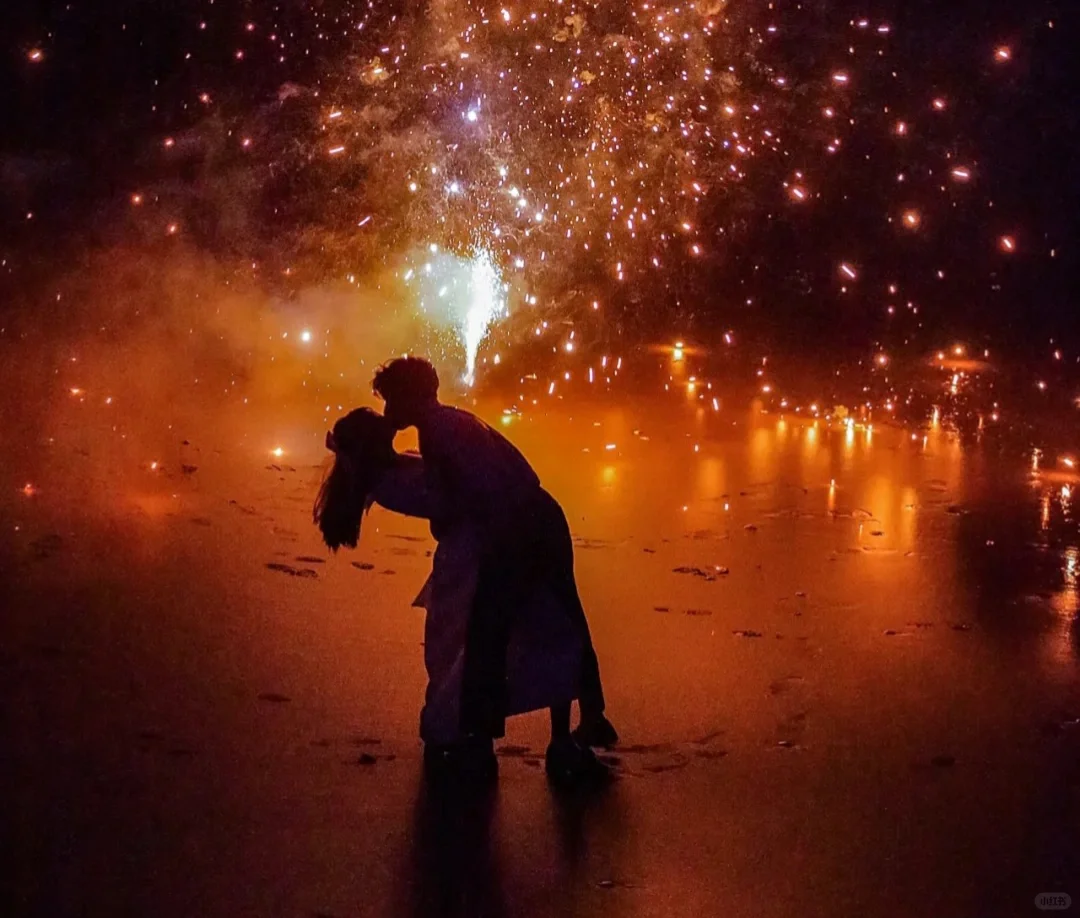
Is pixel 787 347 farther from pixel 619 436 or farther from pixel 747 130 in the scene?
pixel 619 436

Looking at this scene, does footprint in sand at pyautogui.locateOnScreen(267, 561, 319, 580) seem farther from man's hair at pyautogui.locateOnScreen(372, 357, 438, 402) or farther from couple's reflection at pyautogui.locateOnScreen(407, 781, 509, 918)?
couple's reflection at pyautogui.locateOnScreen(407, 781, 509, 918)

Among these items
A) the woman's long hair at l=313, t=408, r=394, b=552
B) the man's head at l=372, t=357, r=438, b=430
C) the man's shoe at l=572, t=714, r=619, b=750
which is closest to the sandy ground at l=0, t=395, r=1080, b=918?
the man's shoe at l=572, t=714, r=619, b=750

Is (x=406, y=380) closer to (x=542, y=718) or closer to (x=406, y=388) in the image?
(x=406, y=388)

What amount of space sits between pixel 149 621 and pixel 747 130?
14.2 m

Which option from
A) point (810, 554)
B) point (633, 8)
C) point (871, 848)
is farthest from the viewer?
point (633, 8)

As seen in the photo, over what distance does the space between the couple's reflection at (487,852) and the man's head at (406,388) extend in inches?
55.2

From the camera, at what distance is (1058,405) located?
1850 centimetres

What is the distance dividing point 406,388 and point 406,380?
0.03 metres

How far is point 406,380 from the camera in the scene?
17.7 feet

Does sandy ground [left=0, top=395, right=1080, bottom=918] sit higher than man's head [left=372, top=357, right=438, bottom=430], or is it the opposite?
man's head [left=372, top=357, right=438, bottom=430]

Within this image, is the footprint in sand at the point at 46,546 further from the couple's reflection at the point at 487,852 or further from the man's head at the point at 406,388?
the couple's reflection at the point at 487,852

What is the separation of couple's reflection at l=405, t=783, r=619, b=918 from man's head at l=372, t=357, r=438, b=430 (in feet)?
4.60

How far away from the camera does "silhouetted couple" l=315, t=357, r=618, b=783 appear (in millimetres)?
5305

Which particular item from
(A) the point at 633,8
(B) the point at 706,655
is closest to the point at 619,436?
(A) the point at 633,8
